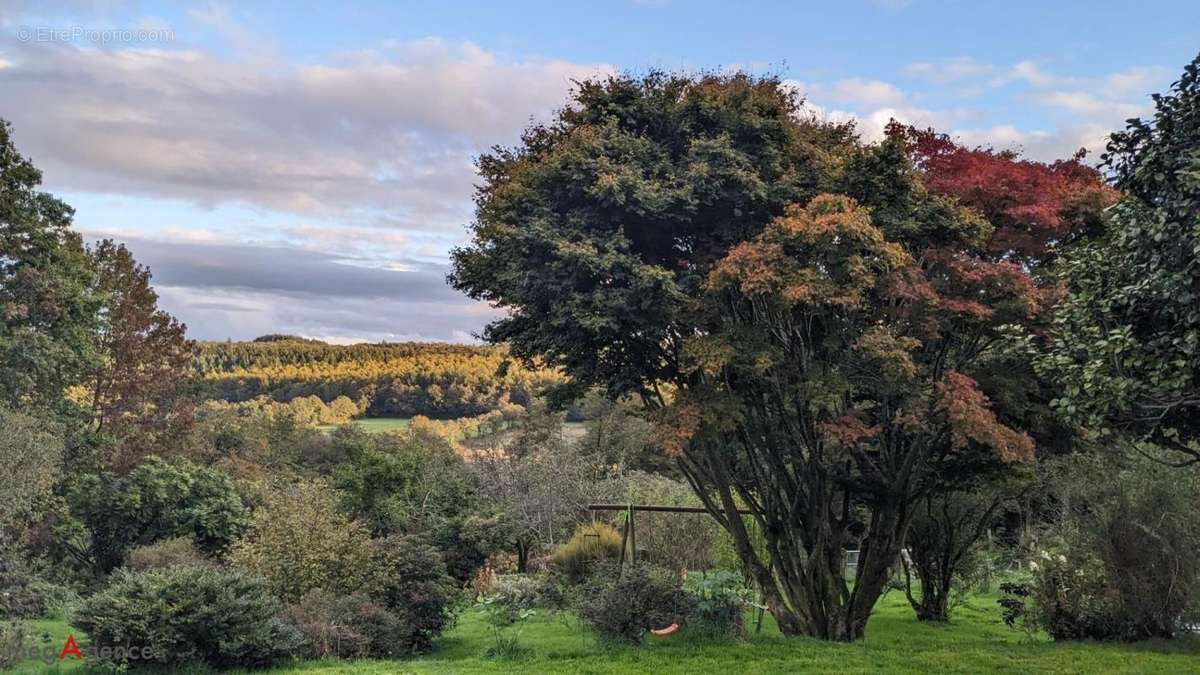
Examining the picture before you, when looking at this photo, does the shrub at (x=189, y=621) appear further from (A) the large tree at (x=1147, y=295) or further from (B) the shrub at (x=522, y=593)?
(A) the large tree at (x=1147, y=295)

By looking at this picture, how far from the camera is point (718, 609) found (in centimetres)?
973

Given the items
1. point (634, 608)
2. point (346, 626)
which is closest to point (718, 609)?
point (634, 608)

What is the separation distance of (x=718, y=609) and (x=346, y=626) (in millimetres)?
4402

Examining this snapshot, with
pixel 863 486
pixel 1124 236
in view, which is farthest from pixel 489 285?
pixel 1124 236

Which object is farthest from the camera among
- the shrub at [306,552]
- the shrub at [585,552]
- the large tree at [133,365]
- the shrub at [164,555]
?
the large tree at [133,365]

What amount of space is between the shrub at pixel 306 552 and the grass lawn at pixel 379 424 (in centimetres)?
3003

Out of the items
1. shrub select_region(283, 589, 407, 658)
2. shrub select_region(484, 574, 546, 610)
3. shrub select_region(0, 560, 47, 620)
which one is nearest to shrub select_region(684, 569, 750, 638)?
shrub select_region(484, 574, 546, 610)

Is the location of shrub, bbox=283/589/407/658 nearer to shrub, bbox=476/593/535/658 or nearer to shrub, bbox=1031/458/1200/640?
shrub, bbox=476/593/535/658

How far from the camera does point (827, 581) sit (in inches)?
392

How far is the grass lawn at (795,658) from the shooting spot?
8.08 meters

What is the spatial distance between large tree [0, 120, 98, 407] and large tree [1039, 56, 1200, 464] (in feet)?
67.7

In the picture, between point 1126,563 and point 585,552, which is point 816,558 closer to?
point 1126,563

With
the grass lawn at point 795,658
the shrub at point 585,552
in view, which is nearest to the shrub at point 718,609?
the grass lawn at point 795,658

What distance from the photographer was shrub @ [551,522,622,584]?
14594 mm
